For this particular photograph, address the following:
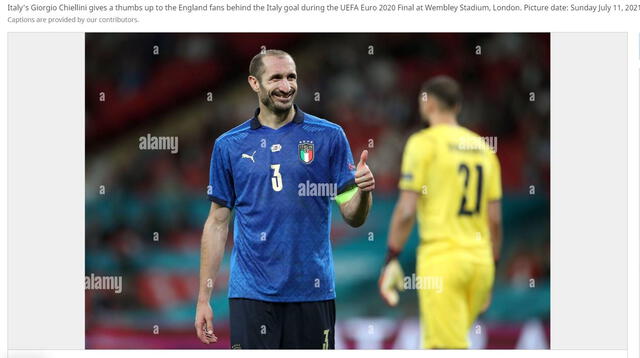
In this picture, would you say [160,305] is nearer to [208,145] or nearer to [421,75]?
[208,145]

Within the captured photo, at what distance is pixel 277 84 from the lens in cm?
635

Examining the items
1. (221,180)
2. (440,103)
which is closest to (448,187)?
(440,103)

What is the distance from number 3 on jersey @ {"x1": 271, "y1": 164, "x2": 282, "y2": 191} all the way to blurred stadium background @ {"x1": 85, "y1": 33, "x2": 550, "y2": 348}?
3117mm

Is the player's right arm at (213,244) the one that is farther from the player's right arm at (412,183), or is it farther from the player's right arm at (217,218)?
the player's right arm at (412,183)

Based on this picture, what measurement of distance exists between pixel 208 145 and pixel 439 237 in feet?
10.9

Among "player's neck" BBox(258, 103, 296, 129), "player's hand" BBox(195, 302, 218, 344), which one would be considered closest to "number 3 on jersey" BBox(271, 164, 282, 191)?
"player's neck" BBox(258, 103, 296, 129)

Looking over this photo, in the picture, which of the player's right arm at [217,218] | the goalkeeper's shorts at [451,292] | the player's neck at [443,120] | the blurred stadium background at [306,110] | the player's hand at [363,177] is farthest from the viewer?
the blurred stadium background at [306,110]

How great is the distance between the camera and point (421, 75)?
969 cm

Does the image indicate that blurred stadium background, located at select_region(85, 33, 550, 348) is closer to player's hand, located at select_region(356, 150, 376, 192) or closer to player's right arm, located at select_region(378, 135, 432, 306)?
player's right arm, located at select_region(378, 135, 432, 306)

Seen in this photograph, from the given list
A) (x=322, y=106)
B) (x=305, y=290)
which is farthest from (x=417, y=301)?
(x=305, y=290)

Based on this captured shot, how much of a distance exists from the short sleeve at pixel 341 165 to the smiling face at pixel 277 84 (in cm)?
41

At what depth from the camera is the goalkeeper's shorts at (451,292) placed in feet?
22.4

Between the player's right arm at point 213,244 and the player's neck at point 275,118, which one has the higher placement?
the player's neck at point 275,118

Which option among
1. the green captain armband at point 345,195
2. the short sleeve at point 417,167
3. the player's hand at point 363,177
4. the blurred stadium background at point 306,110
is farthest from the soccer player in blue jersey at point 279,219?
the blurred stadium background at point 306,110
